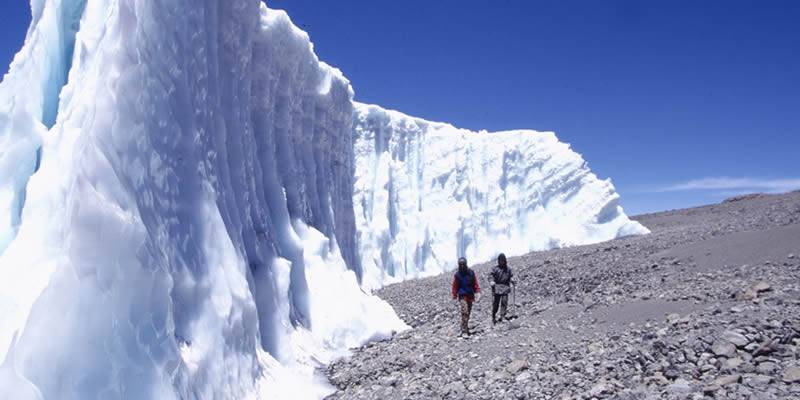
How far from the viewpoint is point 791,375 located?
206 inches

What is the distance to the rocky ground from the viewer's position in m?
5.77

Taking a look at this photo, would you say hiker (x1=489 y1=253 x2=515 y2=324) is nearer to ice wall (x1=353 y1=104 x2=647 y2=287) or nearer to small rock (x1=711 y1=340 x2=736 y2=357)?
small rock (x1=711 y1=340 x2=736 y2=357)

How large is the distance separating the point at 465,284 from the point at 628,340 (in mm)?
3273

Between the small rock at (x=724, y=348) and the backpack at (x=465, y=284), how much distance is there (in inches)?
173

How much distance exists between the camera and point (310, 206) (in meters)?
14.3

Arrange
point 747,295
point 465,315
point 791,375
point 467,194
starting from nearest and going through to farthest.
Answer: point 791,375
point 747,295
point 465,315
point 467,194

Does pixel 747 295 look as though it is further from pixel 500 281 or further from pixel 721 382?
pixel 500 281

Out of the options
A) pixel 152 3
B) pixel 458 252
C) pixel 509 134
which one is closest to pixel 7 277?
pixel 152 3

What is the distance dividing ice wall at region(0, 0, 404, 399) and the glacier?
2cm

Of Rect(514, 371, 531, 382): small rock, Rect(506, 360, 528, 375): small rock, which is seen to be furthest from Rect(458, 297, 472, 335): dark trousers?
Rect(514, 371, 531, 382): small rock

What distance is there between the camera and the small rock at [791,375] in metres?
5.14

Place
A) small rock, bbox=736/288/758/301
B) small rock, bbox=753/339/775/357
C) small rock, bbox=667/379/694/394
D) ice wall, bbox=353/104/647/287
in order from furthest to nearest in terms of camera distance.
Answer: ice wall, bbox=353/104/647/287
small rock, bbox=736/288/758/301
small rock, bbox=753/339/775/357
small rock, bbox=667/379/694/394

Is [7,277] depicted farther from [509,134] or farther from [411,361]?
[509,134]

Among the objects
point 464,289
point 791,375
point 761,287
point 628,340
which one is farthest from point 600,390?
point 464,289
